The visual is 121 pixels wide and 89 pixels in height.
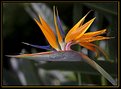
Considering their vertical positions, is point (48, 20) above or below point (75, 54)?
above

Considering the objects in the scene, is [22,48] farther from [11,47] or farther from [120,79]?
[120,79]

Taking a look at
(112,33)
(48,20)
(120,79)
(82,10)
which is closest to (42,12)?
(48,20)

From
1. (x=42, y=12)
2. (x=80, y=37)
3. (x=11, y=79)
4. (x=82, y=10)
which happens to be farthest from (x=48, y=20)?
(x=80, y=37)

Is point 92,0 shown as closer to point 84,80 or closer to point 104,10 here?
point 104,10

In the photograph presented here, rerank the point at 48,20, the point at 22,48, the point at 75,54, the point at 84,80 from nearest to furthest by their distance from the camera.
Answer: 1. the point at 75,54
2. the point at 22,48
3. the point at 84,80
4. the point at 48,20

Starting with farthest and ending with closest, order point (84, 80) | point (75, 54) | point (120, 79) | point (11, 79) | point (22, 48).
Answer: point (11, 79), point (84, 80), point (22, 48), point (120, 79), point (75, 54)

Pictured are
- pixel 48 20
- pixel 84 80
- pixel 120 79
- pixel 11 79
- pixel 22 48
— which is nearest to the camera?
pixel 120 79

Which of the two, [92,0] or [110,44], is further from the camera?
[110,44]

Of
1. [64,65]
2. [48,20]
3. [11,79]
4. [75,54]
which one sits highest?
[48,20]

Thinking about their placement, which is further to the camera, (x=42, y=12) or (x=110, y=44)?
(x=42, y=12)
